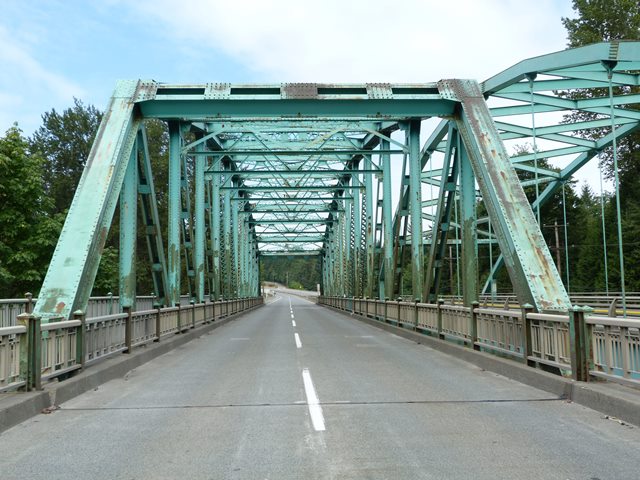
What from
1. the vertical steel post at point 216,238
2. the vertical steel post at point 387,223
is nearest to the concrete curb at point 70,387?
the vertical steel post at point 387,223

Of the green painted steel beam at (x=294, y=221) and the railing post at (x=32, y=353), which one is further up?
the green painted steel beam at (x=294, y=221)

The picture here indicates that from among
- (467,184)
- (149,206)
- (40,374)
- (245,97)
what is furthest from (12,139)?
(40,374)

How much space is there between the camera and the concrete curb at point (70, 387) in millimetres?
6527

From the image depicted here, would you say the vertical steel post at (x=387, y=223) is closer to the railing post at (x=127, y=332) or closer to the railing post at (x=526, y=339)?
the railing post at (x=127, y=332)

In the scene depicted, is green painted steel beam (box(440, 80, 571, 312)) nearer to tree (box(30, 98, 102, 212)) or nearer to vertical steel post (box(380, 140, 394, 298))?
vertical steel post (box(380, 140, 394, 298))

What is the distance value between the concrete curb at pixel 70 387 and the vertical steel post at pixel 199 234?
959 centimetres

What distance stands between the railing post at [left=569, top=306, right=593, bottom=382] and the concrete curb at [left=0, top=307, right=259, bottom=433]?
6702mm

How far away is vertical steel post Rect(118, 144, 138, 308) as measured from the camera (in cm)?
1421

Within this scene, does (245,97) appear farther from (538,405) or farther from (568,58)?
(538,405)

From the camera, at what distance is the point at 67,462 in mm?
5164

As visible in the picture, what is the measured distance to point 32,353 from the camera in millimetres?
7355

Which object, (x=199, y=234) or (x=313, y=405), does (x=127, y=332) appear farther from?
(x=199, y=234)

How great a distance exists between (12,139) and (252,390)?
1044 inches

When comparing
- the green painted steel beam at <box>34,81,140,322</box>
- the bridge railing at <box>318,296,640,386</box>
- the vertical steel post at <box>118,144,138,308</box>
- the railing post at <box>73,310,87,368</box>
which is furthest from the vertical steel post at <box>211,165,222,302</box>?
the railing post at <box>73,310,87,368</box>
